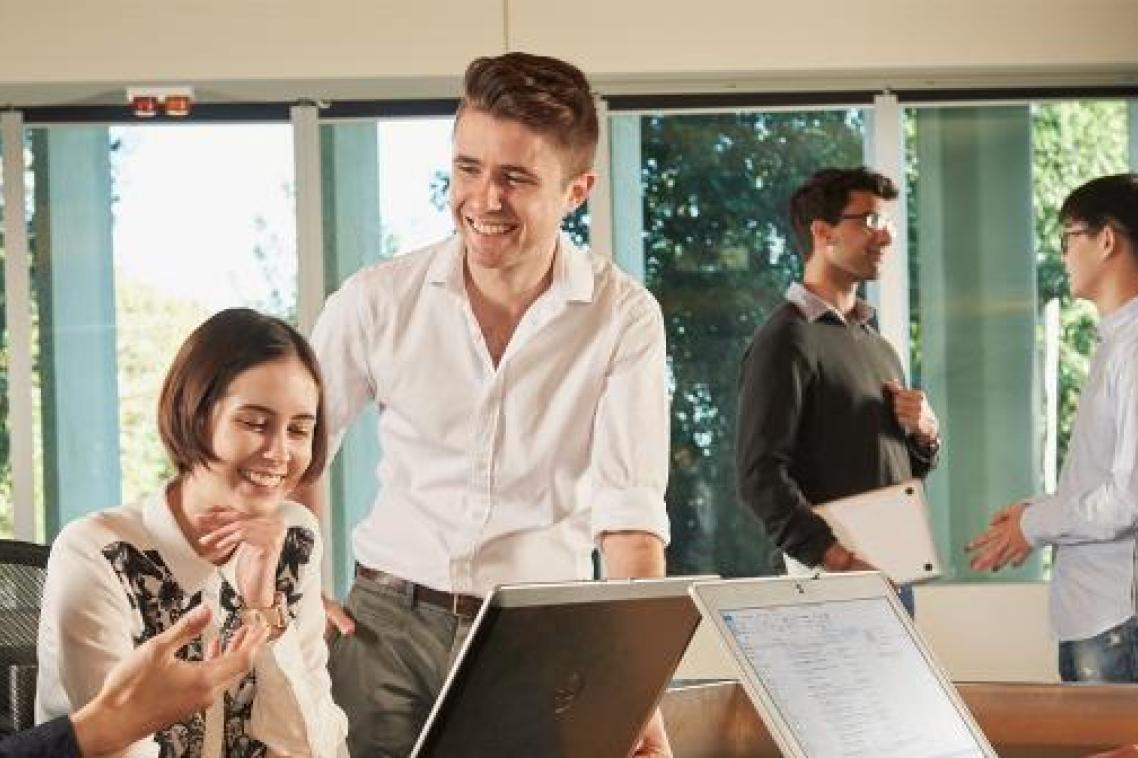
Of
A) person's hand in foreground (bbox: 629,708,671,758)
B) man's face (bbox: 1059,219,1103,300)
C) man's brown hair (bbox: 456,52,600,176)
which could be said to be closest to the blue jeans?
man's face (bbox: 1059,219,1103,300)

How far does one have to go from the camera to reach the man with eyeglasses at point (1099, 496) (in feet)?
13.9

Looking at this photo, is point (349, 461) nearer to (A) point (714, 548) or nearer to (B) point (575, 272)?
(A) point (714, 548)

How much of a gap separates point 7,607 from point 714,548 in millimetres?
5253

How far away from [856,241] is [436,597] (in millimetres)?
2399

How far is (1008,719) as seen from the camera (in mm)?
2736

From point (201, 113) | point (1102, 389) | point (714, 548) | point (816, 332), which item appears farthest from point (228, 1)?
point (1102, 389)

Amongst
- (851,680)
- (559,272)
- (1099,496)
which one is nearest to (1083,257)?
(1099,496)

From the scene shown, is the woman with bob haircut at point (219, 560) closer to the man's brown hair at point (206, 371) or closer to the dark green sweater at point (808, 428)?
the man's brown hair at point (206, 371)

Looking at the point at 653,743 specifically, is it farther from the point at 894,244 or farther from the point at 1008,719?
the point at 894,244

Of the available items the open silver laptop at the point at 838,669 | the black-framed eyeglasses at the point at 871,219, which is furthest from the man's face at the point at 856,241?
the open silver laptop at the point at 838,669

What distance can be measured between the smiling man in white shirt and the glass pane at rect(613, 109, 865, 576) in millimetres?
4726

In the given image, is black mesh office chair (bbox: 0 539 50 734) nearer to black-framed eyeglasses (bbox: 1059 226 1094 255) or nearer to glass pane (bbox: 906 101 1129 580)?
black-framed eyeglasses (bbox: 1059 226 1094 255)

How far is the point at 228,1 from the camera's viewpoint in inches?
291

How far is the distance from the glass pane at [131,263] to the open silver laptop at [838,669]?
5.51m
